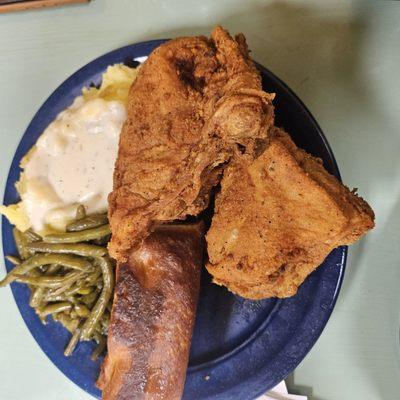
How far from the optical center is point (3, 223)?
2744 mm

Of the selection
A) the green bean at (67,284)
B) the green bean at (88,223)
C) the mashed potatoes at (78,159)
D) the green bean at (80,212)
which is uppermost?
the mashed potatoes at (78,159)

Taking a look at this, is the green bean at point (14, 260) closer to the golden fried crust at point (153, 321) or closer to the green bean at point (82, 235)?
the green bean at point (82, 235)

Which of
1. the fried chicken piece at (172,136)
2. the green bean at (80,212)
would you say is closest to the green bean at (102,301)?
the green bean at (80,212)

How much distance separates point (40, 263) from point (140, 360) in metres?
0.77

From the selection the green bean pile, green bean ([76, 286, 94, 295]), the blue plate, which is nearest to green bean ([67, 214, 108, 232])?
the green bean pile

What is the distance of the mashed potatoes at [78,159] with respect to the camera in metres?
2.57

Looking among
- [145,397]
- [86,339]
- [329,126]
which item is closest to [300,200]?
[329,126]

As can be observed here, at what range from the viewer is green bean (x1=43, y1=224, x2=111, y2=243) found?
2484 mm

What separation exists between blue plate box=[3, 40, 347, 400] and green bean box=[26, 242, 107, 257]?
0.26 m

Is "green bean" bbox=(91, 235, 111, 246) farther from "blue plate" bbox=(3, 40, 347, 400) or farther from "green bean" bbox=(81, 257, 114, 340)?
"blue plate" bbox=(3, 40, 347, 400)

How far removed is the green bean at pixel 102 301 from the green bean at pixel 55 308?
143 mm

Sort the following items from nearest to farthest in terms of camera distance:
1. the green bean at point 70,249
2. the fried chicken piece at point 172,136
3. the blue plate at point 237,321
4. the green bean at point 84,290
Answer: the fried chicken piece at point 172,136
the blue plate at point 237,321
the green bean at point 70,249
the green bean at point 84,290

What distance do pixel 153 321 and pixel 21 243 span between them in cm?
94

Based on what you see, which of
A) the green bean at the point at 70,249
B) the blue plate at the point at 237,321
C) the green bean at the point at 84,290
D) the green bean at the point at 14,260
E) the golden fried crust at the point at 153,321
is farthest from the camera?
the green bean at the point at 14,260
